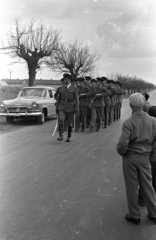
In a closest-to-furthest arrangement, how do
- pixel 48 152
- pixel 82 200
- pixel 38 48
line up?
pixel 82 200
pixel 48 152
pixel 38 48

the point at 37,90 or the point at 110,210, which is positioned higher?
the point at 37,90

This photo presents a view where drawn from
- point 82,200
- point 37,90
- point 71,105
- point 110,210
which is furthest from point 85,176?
point 37,90

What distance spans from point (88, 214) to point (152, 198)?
2.63ft

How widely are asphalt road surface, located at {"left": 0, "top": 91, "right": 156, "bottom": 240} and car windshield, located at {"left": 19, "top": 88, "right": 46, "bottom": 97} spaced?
6.50 meters

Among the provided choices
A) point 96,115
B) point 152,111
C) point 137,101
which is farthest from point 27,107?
point 137,101

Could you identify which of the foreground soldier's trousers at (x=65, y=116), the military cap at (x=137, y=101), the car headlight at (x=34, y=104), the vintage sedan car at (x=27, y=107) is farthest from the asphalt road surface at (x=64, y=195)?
the car headlight at (x=34, y=104)

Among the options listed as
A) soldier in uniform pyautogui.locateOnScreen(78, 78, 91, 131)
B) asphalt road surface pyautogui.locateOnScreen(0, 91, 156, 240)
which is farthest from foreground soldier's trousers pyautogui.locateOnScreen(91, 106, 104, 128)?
asphalt road surface pyautogui.locateOnScreen(0, 91, 156, 240)

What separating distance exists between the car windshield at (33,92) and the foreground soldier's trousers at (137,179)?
35.8ft

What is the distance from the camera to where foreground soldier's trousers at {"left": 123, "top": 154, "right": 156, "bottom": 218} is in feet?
11.3

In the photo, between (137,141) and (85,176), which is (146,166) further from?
(85,176)

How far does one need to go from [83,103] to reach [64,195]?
7.08 meters

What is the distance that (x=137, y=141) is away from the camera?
3.42 metres

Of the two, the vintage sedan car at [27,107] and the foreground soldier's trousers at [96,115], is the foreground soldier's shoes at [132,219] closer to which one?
the foreground soldier's trousers at [96,115]

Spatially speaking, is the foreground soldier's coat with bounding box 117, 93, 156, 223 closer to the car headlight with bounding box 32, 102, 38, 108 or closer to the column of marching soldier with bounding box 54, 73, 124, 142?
the column of marching soldier with bounding box 54, 73, 124, 142
